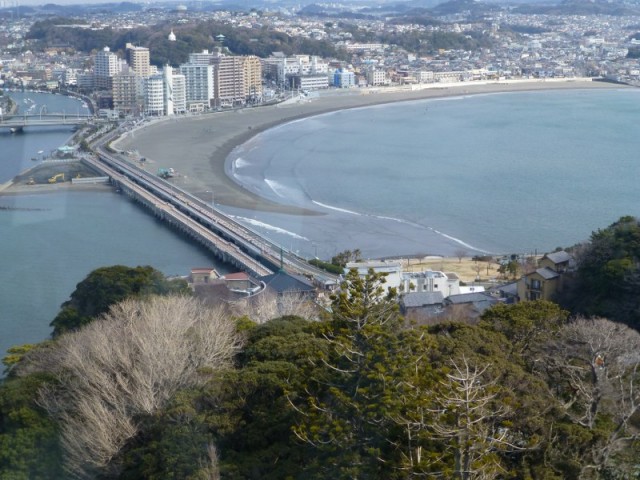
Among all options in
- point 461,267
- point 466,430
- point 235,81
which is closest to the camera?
point 466,430

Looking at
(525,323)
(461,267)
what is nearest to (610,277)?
(525,323)

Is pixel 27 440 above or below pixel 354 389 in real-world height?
below

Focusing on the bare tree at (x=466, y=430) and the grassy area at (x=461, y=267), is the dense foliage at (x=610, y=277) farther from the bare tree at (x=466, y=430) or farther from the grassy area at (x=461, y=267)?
the bare tree at (x=466, y=430)

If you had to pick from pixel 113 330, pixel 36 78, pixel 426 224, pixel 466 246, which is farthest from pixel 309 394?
pixel 36 78

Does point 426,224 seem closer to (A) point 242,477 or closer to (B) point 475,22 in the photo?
(A) point 242,477

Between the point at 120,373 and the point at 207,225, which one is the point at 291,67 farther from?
the point at 120,373

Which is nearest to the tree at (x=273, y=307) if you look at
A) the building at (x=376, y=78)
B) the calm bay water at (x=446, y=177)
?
the calm bay water at (x=446, y=177)

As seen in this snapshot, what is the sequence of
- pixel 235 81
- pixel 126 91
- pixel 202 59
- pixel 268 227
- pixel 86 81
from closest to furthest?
pixel 268 227
pixel 126 91
pixel 235 81
pixel 202 59
pixel 86 81
